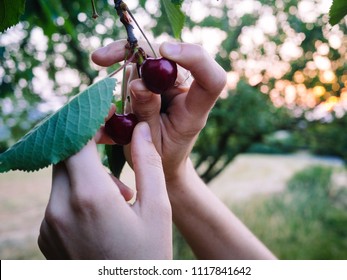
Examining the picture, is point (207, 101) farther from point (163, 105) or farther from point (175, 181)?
point (175, 181)

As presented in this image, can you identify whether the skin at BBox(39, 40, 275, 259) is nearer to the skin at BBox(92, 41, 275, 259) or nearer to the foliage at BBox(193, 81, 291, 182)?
the skin at BBox(92, 41, 275, 259)

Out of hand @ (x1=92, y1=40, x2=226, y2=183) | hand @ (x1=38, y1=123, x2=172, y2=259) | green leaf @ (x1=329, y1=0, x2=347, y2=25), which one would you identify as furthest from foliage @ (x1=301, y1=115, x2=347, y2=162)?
hand @ (x1=38, y1=123, x2=172, y2=259)

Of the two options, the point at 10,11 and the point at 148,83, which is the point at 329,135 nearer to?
the point at 148,83

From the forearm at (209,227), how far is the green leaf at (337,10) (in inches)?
27.7

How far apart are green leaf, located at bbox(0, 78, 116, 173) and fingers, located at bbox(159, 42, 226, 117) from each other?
0.65ft

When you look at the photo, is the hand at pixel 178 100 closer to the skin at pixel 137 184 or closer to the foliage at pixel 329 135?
the skin at pixel 137 184

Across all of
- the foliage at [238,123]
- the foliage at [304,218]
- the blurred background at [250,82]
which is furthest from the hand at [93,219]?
the foliage at [304,218]

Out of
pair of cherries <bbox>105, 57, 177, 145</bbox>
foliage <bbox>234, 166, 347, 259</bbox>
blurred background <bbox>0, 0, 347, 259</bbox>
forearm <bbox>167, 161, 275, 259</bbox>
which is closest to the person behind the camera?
pair of cherries <bbox>105, 57, 177, 145</bbox>

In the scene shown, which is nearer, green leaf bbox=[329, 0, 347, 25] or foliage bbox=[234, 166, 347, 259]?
green leaf bbox=[329, 0, 347, 25]

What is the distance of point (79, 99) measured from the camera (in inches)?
27.0

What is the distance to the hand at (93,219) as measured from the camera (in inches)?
25.3

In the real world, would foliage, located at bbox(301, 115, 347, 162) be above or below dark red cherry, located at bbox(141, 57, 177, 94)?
below

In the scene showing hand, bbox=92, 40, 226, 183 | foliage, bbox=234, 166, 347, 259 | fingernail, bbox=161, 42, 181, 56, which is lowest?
foliage, bbox=234, 166, 347, 259

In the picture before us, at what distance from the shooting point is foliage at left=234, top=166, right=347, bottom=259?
545cm
